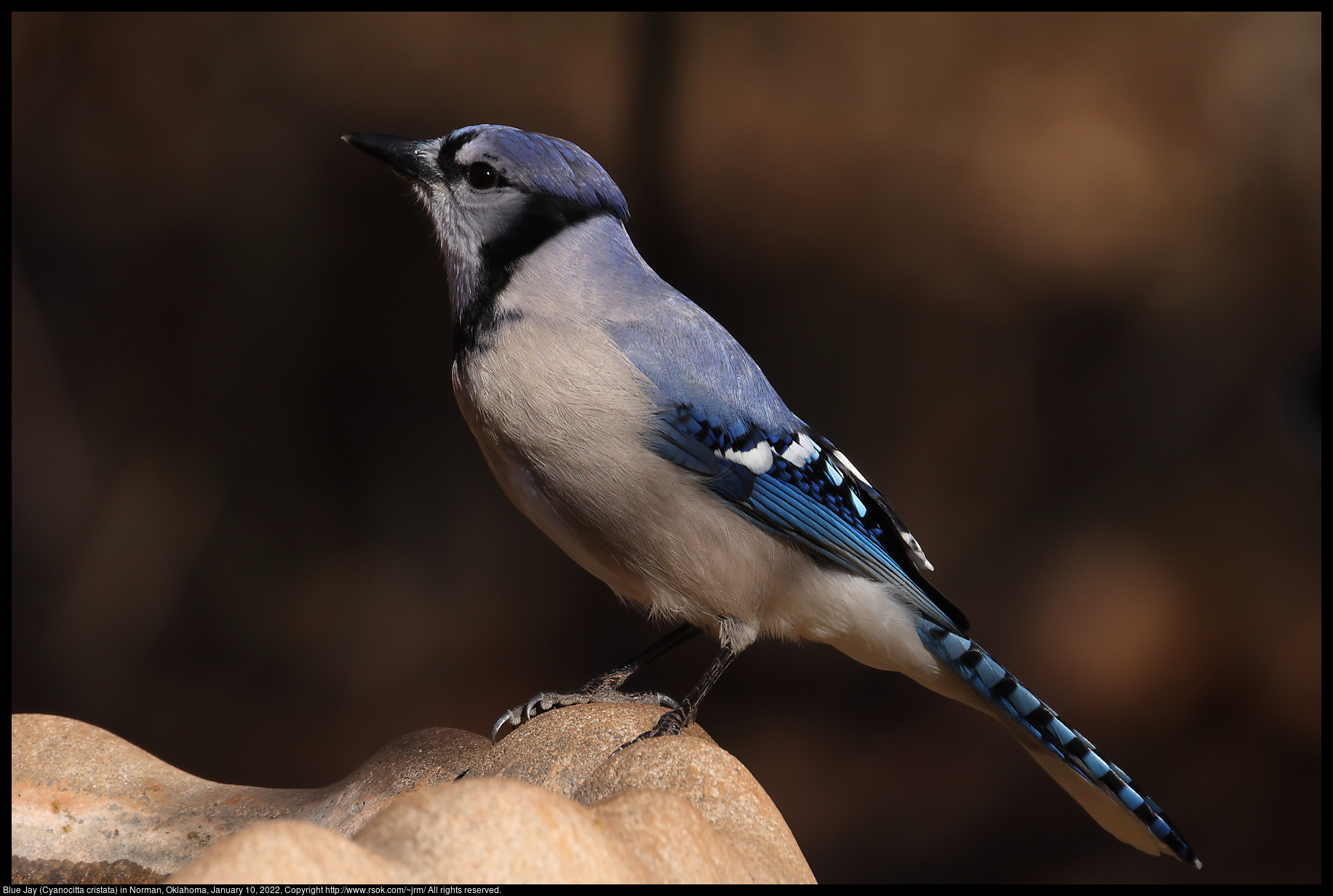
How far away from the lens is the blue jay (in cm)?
165

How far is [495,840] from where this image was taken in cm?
93

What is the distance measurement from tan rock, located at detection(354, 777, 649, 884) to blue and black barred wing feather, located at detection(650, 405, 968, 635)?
0.81 metres

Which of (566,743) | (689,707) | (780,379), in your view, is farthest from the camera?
(780,379)

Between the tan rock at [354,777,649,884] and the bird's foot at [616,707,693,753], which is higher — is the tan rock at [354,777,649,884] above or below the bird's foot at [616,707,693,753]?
above

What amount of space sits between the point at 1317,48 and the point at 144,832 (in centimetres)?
412

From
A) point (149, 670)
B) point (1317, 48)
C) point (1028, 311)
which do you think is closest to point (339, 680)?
point (149, 670)

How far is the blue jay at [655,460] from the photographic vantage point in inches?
64.9

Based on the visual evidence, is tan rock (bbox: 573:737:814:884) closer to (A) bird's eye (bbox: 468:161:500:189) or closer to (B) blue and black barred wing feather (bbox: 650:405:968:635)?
(B) blue and black barred wing feather (bbox: 650:405:968:635)

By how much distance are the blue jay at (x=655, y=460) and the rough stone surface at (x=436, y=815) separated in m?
0.20

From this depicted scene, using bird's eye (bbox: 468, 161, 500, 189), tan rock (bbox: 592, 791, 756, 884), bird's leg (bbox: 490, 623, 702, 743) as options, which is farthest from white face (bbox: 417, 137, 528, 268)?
tan rock (bbox: 592, 791, 756, 884)

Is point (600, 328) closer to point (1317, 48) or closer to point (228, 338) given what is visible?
point (228, 338)

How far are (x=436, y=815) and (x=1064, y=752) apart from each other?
4.12ft

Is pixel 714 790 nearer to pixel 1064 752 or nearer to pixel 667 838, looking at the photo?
A: pixel 667 838

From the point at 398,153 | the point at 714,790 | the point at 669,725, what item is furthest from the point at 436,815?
the point at 398,153
